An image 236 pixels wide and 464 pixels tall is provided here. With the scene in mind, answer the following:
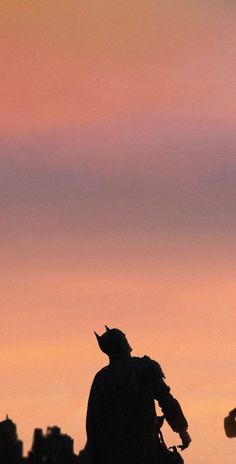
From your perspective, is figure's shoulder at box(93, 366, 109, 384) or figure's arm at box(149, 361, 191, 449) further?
figure's shoulder at box(93, 366, 109, 384)

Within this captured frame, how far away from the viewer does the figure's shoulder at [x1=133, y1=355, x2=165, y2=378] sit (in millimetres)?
33562

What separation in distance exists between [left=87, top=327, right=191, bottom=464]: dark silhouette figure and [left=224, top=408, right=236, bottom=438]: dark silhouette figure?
1.25 metres

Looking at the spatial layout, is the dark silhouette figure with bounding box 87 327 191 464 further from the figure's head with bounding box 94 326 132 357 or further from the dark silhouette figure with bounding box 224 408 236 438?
the dark silhouette figure with bounding box 224 408 236 438

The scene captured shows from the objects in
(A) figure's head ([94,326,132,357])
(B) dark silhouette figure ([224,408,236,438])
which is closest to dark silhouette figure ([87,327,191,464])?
(A) figure's head ([94,326,132,357])

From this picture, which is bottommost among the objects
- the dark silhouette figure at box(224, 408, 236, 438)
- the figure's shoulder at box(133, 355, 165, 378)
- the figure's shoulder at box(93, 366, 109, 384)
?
the dark silhouette figure at box(224, 408, 236, 438)

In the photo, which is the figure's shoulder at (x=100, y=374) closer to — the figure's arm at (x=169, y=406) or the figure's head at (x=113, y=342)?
the figure's head at (x=113, y=342)

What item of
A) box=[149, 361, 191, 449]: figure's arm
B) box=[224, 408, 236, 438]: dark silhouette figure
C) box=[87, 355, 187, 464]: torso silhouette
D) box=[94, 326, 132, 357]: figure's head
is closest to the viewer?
box=[224, 408, 236, 438]: dark silhouette figure

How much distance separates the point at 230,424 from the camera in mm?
31984

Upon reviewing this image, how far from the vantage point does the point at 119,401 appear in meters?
34.1

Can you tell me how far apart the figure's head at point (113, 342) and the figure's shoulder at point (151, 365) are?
1.32 ft

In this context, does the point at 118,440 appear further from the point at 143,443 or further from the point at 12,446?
the point at 12,446

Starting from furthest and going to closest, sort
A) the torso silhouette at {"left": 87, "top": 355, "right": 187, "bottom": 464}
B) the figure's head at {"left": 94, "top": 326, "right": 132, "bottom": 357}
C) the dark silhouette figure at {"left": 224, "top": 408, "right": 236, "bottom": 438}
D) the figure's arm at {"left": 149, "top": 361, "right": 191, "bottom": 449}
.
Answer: the figure's head at {"left": 94, "top": 326, "right": 132, "bottom": 357} < the torso silhouette at {"left": 87, "top": 355, "right": 187, "bottom": 464} < the figure's arm at {"left": 149, "top": 361, "right": 191, "bottom": 449} < the dark silhouette figure at {"left": 224, "top": 408, "right": 236, "bottom": 438}

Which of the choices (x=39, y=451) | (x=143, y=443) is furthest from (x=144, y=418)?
(x=39, y=451)

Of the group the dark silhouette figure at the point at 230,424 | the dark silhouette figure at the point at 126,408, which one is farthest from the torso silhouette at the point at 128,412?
the dark silhouette figure at the point at 230,424
